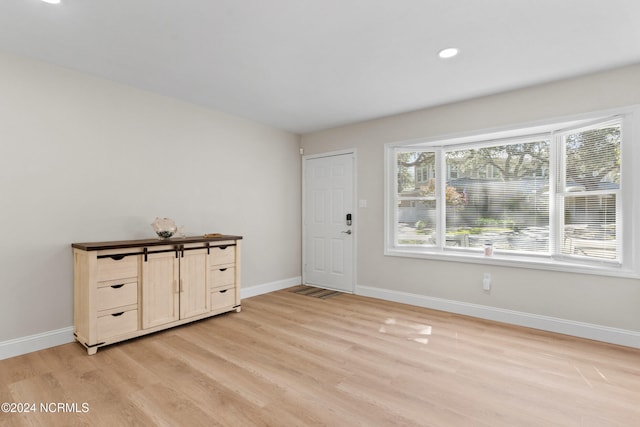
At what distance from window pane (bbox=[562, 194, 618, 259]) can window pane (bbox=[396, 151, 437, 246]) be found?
142cm

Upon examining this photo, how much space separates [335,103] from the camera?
3908 mm

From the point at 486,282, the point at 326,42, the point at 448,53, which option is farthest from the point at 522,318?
the point at 326,42

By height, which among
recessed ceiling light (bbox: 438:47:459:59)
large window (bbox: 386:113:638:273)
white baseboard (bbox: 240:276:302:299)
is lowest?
white baseboard (bbox: 240:276:302:299)

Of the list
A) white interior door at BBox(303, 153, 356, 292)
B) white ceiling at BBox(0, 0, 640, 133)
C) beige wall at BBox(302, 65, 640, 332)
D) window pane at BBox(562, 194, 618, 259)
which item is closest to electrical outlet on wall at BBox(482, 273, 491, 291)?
beige wall at BBox(302, 65, 640, 332)

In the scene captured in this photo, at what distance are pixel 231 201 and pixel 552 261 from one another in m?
3.82

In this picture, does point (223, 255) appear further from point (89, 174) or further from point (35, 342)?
point (35, 342)

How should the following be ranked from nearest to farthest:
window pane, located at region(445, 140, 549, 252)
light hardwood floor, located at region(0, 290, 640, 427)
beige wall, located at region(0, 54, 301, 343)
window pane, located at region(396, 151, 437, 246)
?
light hardwood floor, located at region(0, 290, 640, 427)
beige wall, located at region(0, 54, 301, 343)
window pane, located at region(445, 140, 549, 252)
window pane, located at region(396, 151, 437, 246)

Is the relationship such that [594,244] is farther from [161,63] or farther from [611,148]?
[161,63]

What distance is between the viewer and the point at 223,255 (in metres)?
3.78

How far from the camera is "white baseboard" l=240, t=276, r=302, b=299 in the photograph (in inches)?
179

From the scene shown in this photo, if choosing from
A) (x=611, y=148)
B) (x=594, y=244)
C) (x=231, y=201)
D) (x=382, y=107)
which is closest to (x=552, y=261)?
(x=594, y=244)

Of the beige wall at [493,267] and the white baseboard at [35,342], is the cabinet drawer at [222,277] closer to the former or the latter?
the white baseboard at [35,342]

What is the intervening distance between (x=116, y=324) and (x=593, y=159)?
4.71 m

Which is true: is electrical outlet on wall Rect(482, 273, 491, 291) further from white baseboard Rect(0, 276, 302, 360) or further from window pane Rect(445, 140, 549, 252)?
white baseboard Rect(0, 276, 302, 360)
